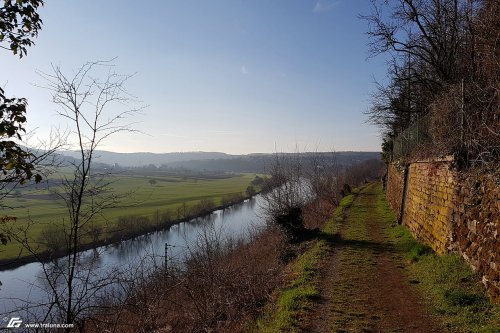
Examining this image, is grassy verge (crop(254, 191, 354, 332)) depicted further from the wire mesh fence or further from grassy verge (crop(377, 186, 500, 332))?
the wire mesh fence

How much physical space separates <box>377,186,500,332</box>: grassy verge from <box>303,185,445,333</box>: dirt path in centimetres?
23

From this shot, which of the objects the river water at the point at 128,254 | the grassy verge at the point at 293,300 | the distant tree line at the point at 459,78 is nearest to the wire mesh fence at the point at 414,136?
the distant tree line at the point at 459,78

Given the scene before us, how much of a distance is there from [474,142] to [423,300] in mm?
3233

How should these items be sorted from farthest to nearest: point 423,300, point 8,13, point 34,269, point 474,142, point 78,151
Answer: point 34,269 → point 474,142 → point 423,300 → point 78,151 → point 8,13

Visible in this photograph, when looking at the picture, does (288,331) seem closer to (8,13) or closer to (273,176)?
(8,13)

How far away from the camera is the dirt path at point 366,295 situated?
5.71m

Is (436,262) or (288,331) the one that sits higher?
(436,262)

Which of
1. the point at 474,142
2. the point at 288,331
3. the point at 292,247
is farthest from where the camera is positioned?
the point at 292,247

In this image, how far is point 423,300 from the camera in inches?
252

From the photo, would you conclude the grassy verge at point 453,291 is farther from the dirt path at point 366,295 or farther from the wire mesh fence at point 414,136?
the wire mesh fence at point 414,136

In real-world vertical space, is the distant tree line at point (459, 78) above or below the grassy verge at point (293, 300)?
above

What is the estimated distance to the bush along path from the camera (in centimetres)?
553

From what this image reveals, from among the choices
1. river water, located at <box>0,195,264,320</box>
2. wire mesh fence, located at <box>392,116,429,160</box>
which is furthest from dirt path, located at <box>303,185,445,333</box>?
wire mesh fence, located at <box>392,116,429,160</box>

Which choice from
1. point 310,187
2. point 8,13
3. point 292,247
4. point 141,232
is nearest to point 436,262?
point 292,247
